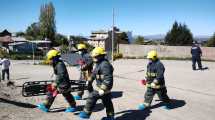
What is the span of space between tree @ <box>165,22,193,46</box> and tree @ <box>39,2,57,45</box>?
3314cm

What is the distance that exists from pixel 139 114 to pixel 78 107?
198 cm

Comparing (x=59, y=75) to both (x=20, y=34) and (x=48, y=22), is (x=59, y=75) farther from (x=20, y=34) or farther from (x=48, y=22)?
(x=20, y=34)

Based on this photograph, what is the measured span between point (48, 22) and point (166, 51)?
5473cm

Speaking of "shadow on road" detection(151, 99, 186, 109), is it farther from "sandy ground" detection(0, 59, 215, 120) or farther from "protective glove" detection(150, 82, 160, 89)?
"protective glove" detection(150, 82, 160, 89)

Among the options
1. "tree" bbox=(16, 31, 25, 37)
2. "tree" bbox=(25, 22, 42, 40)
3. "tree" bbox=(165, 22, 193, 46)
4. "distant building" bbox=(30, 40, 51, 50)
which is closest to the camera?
"tree" bbox=(165, 22, 193, 46)

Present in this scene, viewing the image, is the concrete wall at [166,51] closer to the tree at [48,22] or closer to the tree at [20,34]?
the tree at [48,22]

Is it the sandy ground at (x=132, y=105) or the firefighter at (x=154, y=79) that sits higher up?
the firefighter at (x=154, y=79)

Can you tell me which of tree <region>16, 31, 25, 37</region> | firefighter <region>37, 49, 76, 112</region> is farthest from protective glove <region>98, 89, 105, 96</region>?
tree <region>16, 31, 25, 37</region>

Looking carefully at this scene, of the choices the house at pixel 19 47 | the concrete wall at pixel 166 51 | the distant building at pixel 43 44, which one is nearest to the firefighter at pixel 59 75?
the concrete wall at pixel 166 51

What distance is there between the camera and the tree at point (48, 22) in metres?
83.9

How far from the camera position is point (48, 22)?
8388cm

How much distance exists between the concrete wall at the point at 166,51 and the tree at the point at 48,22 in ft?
166

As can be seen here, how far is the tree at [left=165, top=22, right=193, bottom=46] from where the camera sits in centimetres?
6625

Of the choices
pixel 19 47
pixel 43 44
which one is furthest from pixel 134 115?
pixel 43 44
